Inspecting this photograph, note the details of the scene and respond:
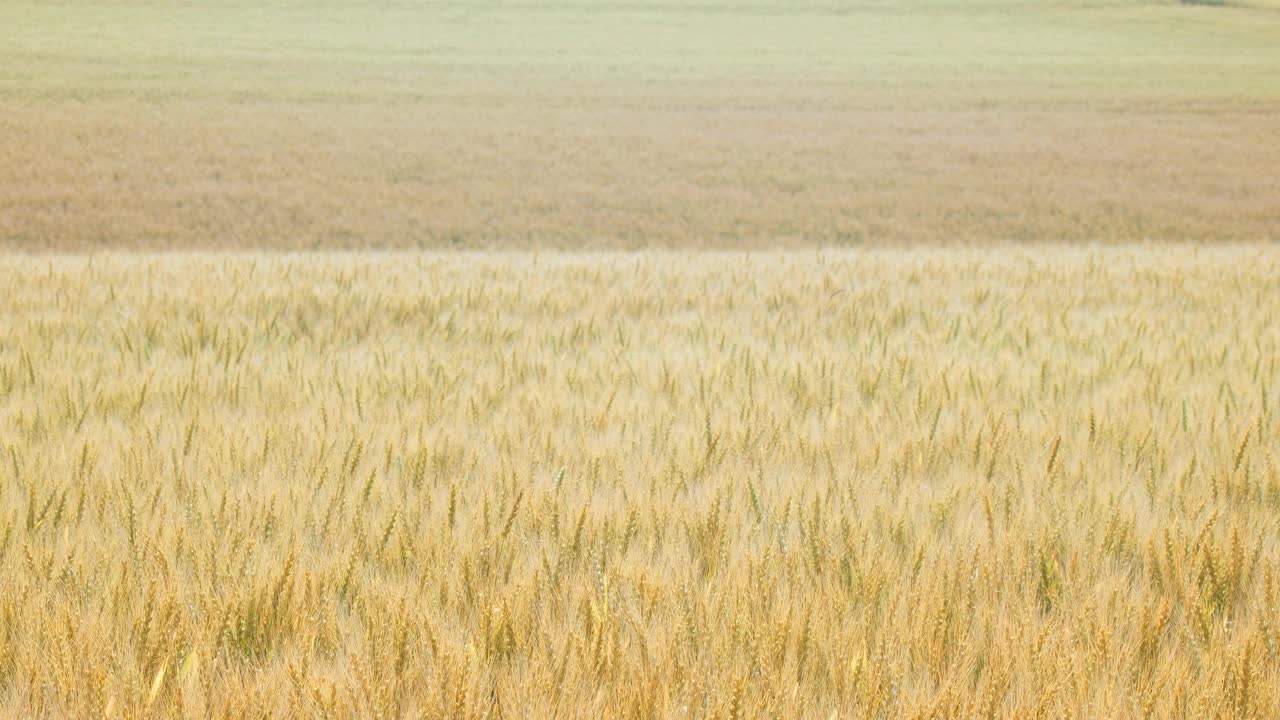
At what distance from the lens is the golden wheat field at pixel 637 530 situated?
1.00 m

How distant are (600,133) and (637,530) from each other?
58.3ft

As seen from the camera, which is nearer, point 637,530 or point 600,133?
point 637,530

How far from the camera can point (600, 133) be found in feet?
61.0

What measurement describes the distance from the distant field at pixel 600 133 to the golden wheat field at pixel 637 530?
9.93 meters

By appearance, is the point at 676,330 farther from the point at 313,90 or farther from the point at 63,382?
the point at 313,90

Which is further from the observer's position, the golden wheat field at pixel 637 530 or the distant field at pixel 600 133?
the distant field at pixel 600 133

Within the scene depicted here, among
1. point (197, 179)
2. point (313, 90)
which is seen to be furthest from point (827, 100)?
point (197, 179)

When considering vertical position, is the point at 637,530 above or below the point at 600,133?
above

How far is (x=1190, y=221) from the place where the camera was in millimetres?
14133

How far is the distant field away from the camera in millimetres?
13242

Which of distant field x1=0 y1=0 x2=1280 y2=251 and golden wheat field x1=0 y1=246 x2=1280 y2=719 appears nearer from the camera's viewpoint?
golden wheat field x1=0 y1=246 x2=1280 y2=719

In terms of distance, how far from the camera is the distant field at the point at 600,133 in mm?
13242

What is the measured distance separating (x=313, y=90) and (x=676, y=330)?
20468 millimetres

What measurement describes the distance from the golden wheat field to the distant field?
993 centimetres
